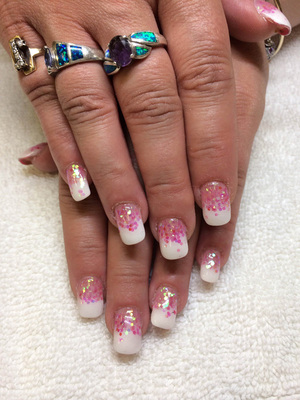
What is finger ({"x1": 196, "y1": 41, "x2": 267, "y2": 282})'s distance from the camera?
25.3 inches

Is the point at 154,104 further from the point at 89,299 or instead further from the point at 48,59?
the point at 89,299

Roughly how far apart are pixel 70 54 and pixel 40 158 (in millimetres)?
243

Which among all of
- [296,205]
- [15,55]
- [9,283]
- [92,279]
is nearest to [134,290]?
[92,279]

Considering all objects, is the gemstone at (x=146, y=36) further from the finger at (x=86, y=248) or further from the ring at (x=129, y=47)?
the finger at (x=86, y=248)

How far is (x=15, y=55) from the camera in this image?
656 mm

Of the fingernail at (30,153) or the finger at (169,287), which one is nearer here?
the finger at (169,287)

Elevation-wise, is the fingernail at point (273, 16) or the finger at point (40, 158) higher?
the fingernail at point (273, 16)

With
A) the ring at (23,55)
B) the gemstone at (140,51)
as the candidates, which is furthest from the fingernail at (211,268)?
the ring at (23,55)

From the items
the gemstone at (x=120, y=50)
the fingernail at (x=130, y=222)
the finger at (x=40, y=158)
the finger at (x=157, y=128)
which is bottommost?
the finger at (x=40, y=158)

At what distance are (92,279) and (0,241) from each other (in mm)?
207

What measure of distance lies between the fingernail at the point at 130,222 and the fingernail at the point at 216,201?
0.37ft

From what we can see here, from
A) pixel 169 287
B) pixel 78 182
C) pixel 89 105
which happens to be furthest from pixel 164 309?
pixel 89 105

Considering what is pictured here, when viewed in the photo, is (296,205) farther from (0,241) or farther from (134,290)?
(0,241)

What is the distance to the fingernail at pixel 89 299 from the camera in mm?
622
